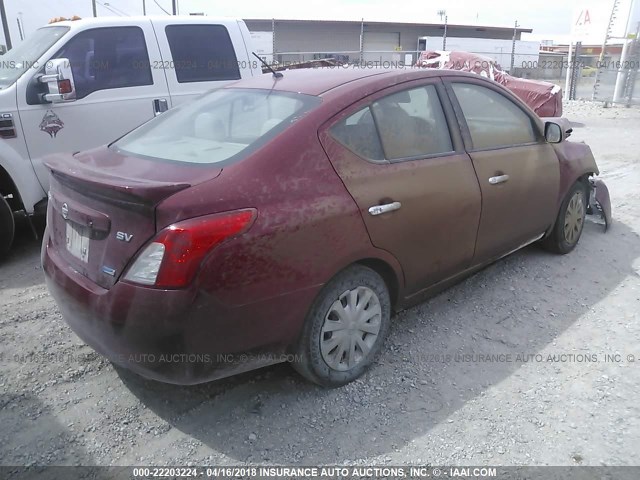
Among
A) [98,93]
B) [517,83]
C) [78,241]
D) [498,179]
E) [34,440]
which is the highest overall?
[98,93]

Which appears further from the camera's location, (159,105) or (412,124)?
(159,105)

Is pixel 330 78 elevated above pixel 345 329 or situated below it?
above

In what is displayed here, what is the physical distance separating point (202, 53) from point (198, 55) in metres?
0.06

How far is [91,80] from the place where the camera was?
200 inches

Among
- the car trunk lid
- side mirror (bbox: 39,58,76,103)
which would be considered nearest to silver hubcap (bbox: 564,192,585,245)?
the car trunk lid

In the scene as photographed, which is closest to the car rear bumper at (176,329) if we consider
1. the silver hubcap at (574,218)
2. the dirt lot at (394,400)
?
the dirt lot at (394,400)

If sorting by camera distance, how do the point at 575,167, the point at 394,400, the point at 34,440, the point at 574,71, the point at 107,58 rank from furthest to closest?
the point at 574,71
the point at 107,58
the point at 575,167
the point at 394,400
the point at 34,440

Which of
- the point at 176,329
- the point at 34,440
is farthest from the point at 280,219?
the point at 34,440

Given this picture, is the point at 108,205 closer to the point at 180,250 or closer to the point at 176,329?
the point at 180,250

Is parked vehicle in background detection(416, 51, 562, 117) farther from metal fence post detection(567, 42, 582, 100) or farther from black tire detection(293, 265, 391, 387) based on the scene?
black tire detection(293, 265, 391, 387)

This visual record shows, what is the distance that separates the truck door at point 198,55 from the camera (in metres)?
5.55

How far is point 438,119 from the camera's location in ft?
11.0

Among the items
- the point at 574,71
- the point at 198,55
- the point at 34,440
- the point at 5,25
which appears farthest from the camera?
the point at 5,25

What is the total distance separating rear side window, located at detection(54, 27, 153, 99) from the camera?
500 centimetres
